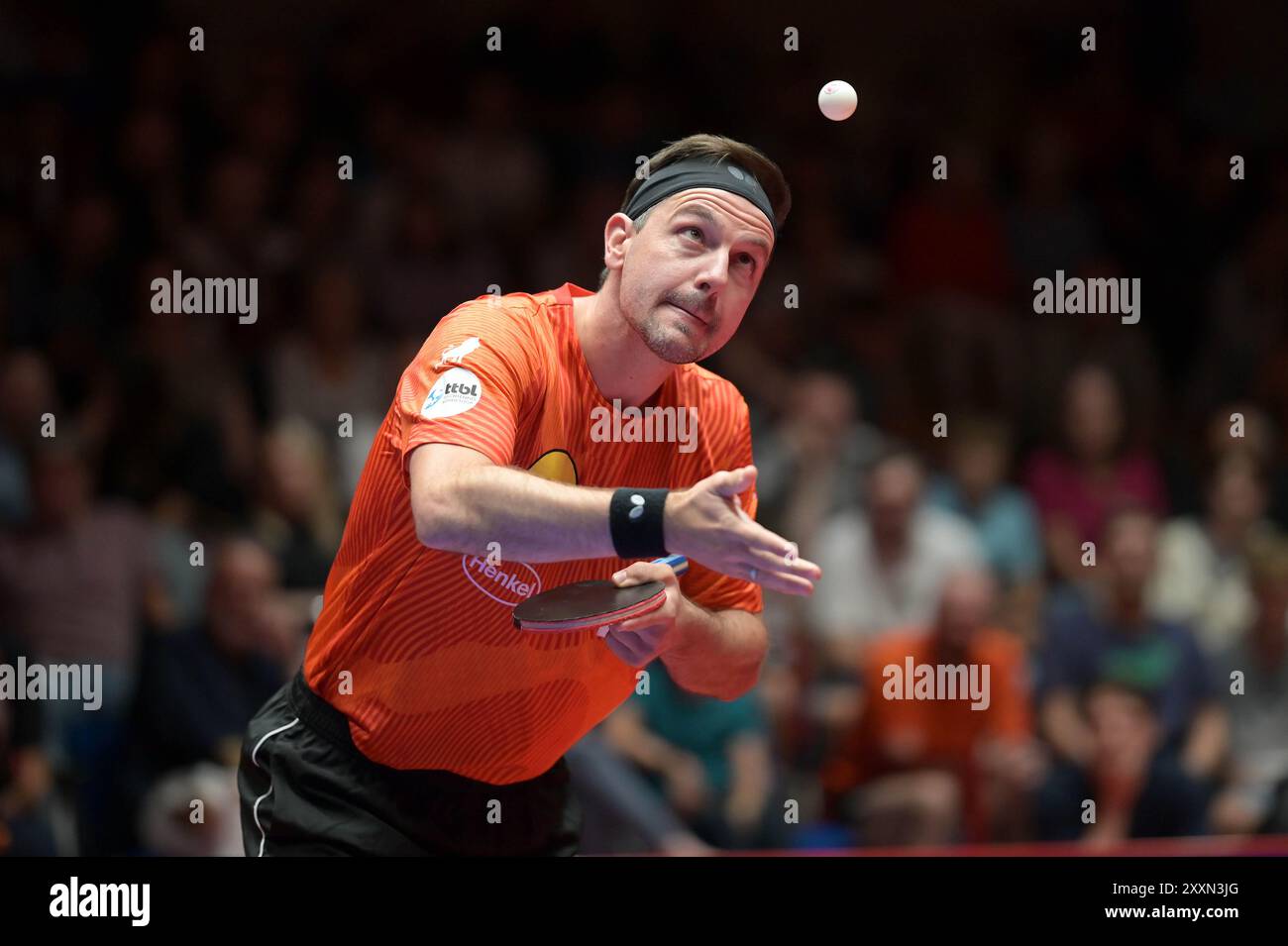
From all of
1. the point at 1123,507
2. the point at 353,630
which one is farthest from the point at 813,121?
the point at 353,630

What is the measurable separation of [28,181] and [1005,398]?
214 inches

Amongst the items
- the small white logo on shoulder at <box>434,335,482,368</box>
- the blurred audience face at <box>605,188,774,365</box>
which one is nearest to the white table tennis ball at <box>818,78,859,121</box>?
the blurred audience face at <box>605,188,774,365</box>

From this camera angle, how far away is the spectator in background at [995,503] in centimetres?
913

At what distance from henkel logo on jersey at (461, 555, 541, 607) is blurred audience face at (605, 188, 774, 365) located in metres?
0.63

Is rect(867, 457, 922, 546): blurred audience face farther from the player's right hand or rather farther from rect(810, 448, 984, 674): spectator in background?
the player's right hand

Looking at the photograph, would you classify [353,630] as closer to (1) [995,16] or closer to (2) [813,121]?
(2) [813,121]

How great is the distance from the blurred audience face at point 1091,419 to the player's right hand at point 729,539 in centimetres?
640

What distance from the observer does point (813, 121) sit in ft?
34.1

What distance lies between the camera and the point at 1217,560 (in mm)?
9383

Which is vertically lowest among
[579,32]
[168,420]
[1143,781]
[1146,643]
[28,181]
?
[1143,781]

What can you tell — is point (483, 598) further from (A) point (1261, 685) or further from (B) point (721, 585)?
(A) point (1261, 685)

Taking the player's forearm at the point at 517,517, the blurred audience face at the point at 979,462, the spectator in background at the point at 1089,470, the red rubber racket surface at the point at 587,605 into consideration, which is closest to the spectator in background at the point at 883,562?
the blurred audience face at the point at 979,462

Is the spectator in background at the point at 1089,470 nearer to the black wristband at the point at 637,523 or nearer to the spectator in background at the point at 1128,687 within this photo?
the spectator in background at the point at 1128,687

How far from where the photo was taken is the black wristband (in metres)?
→ 3.59
